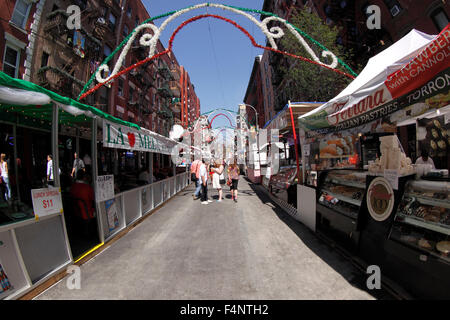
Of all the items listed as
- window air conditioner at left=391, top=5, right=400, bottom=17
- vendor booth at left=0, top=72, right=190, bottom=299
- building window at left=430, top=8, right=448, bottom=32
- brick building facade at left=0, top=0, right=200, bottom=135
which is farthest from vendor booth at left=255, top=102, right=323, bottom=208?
window air conditioner at left=391, top=5, right=400, bottom=17

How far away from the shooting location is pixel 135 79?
885 inches

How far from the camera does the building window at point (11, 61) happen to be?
9844mm

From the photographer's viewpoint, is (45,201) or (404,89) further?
(45,201)

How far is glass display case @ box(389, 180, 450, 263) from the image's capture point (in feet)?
7.38

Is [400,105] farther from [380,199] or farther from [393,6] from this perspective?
[393,6]

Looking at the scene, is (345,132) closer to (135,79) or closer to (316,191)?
(316,191)

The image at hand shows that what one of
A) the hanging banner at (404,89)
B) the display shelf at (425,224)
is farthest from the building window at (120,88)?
the display shelf at (425,224)

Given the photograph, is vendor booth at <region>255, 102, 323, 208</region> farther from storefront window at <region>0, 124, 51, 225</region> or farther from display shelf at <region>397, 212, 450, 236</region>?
storefront window at <region>0, 124, 51, 225</region>

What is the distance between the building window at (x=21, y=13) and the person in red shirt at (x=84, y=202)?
12.0 metres

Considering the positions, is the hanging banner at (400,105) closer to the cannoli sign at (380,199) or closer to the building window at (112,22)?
the cannoli sign at (380,199)

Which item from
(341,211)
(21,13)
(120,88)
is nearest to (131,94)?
(120,88)

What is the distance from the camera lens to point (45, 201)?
3.20 meters

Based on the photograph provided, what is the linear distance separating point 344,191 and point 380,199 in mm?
1040
